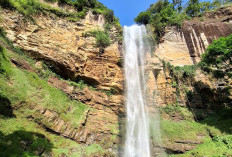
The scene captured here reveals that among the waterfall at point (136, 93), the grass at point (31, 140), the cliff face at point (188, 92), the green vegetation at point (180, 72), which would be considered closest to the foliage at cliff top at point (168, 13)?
the cliff face at point (188, 92)

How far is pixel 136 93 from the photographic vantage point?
14.6 meters

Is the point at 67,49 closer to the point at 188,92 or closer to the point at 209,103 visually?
the point at 188,92

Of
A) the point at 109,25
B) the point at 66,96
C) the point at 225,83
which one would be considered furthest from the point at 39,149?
the point at 225,83

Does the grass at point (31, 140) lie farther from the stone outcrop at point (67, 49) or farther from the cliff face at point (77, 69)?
the stone outcrop at point (67, 49)

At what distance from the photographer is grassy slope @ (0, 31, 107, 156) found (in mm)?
6190

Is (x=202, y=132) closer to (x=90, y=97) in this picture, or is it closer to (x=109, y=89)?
(x=109, y=89)

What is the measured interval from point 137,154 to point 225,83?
12676 millimetres

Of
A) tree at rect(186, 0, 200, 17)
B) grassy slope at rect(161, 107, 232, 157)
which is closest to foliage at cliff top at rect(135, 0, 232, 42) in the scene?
tree at rect(186, 0, 200, 17)

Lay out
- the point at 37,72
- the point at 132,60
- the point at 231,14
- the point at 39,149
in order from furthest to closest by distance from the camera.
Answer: the point at 231,14 < the point at 132,60 < the point at 37,72 < the point at 39,149

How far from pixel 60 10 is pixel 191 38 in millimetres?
18053

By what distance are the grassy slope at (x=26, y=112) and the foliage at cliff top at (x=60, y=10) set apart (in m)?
3.65

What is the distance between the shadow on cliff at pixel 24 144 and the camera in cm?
538

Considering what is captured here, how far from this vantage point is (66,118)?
962 centimetres

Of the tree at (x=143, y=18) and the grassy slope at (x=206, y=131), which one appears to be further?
the tree at (x=143, y=18)
